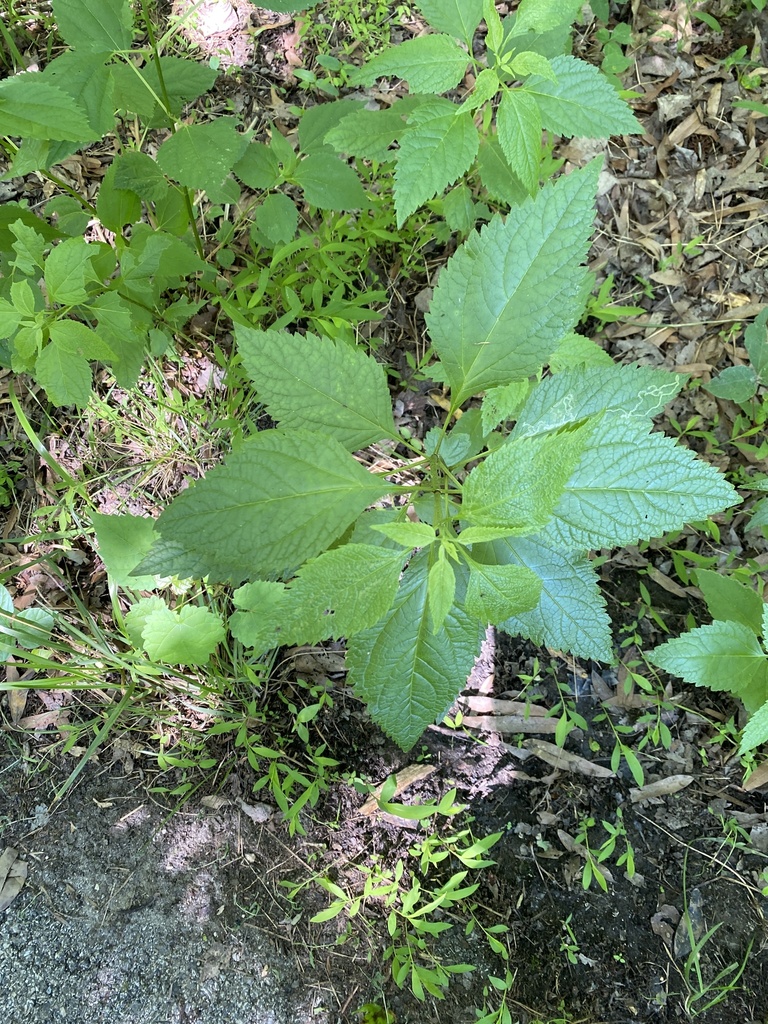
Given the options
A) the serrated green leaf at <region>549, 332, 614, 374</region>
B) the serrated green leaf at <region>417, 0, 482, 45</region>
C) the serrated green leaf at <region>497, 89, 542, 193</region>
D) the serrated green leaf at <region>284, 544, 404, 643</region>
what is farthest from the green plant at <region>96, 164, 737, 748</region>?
the serrated green leaf at <region>417, 0, 482, 45</region>

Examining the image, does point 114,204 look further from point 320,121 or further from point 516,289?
point 516,289

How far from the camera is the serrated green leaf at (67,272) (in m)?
1.73

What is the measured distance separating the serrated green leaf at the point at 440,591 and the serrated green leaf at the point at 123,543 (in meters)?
1.25

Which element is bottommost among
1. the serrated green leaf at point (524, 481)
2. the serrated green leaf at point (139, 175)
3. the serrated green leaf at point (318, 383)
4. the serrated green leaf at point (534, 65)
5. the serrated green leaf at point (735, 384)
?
the serrated green leaf at point (735, 384)

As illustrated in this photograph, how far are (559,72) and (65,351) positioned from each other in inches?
59.2

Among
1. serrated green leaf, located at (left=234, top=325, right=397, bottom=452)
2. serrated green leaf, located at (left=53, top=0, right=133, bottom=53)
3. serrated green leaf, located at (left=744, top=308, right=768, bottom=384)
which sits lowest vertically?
serrated green leaf, located at (left=744, top=308, right=768, bottom=384)

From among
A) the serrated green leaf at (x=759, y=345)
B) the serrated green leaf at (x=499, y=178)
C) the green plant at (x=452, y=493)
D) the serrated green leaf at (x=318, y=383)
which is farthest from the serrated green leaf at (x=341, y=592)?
the serrated green leaf at (x=759, y=345)

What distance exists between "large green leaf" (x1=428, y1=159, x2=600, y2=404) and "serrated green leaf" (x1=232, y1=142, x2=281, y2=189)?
1.11 metres

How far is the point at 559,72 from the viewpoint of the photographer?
175 cm

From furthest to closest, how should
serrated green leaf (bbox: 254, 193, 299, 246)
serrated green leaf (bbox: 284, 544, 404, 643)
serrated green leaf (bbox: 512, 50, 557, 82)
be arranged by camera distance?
serrated green leaf (bbox: 254, 193, 299, 246)
serrated green leaf (bbox: 512, 50, 557, 82)
serrated green leaf (bbox: 284, 544, 404, 643)

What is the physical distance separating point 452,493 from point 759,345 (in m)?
1.86

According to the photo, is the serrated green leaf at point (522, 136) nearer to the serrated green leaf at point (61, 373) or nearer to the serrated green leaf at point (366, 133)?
the serrated green leaf at point (366, 133)

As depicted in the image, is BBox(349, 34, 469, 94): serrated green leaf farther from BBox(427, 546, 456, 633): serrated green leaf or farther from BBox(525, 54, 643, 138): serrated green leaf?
BBox(427, 546, 456, 633): serrated green leaf

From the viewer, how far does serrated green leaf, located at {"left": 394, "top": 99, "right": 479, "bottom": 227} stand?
1.70 meters
